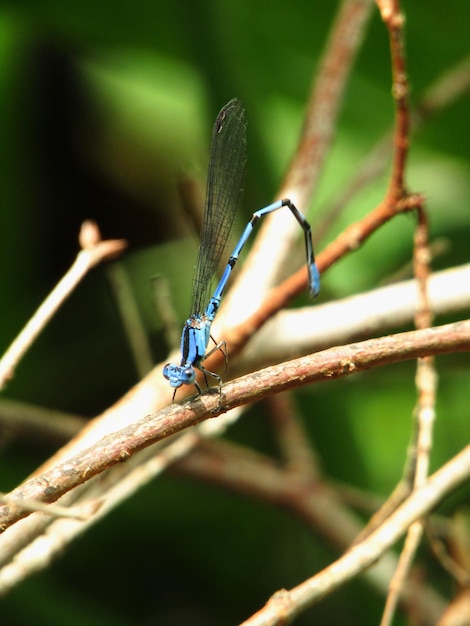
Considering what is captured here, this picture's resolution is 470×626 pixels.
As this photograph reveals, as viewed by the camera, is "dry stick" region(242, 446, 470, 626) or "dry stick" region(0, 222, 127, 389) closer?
"dry stick" region(242, 446, 470, 626)

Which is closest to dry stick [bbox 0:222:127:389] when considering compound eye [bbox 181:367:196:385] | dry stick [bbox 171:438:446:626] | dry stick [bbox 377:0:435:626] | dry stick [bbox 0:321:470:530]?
compound eye [bbox 181:367:196:385]

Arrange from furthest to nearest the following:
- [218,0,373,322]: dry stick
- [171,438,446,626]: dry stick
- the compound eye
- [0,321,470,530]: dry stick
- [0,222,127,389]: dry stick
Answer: [171,438,446,626]: dry stick < [218,0,373,322]: dry stick < the compound eye < [0,222,127,389]: dry stick < [0,321,470,530]: dry stick

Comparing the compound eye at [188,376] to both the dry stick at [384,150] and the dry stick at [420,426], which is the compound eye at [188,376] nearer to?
the dry stick at [420,426]

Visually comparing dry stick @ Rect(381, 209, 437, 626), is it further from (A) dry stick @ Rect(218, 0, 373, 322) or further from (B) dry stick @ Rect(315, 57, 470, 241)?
(B) dry stick @ Rect(315, 57, 470, 241)

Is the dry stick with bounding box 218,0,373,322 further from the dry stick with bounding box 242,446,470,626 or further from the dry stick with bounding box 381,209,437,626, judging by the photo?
the dry stick with bounding box 242,446,470,626

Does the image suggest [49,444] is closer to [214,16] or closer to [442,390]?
[442,390]

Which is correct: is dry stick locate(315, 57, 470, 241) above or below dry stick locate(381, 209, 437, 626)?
above

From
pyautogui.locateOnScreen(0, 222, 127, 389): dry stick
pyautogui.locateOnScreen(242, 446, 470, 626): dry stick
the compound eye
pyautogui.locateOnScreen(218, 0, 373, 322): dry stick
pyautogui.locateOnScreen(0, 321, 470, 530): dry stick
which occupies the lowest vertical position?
pyautogui.locateOnScreen(242, 446, 470, 626): dry stick

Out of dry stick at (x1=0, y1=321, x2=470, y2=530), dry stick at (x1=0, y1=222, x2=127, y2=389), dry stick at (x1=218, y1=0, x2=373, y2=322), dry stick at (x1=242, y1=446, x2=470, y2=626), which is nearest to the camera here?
dry stick at (x1=0, y1=321, x2=470, y2=530)
